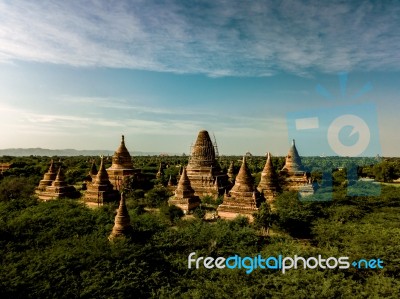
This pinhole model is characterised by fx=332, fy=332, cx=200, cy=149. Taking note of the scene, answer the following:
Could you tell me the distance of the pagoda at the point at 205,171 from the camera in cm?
3500

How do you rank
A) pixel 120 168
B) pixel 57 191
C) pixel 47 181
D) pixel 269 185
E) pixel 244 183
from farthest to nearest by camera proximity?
1. pixel 120 168
2. pixel 47 181
3. pixel 57 191
4. pixel 269 185
5. pixel 244 183

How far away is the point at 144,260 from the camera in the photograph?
17312 mm

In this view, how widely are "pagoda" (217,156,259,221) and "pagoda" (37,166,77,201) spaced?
699 inches

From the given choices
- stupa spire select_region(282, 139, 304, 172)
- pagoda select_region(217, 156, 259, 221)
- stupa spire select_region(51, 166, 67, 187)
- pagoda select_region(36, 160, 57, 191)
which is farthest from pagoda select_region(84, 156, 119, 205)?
stupa spire select_region(282, 139, 304, 172)

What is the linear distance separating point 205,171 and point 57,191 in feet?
51.5

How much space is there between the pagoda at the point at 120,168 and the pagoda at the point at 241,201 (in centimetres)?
1591

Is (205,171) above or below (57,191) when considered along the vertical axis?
above

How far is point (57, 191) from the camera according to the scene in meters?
34.7

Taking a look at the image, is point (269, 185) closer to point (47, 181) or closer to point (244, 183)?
point (244, 183)

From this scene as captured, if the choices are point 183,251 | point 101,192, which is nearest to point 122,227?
point 183,251

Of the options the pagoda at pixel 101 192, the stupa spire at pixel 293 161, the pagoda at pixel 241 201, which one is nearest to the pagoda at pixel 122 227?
the pagoda at pixel 241 201

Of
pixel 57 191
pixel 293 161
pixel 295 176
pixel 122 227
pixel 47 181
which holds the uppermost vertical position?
pixel 293 161

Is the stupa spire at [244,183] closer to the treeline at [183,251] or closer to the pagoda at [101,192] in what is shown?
the treeline at [183,251]

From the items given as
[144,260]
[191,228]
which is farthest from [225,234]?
[144,260]
